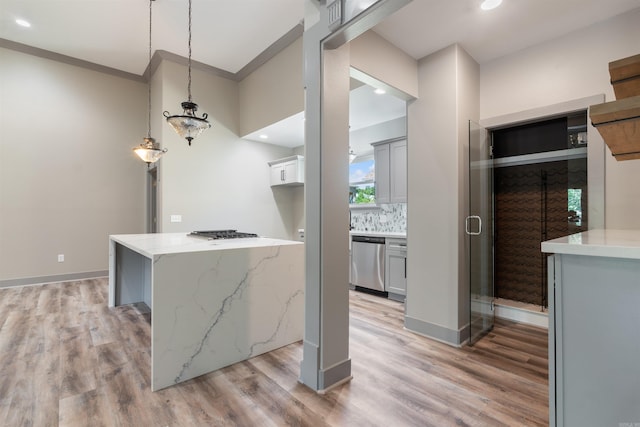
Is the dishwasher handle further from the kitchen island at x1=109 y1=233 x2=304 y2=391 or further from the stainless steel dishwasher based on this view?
the kitchen island at x1=109 y1=233 x2=304 y2=391

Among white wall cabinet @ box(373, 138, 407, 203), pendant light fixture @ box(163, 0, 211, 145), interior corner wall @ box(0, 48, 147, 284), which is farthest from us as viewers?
interior corner wall @ box(0, 48, 147, 284)

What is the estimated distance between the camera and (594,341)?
3.52 ft

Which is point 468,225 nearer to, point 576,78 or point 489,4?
point 576,78

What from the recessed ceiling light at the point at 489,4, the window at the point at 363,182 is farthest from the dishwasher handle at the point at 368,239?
the recessed ceiling light at the point at 489,4

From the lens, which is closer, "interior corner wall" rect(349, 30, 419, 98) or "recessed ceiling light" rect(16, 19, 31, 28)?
"interior corner wall" rect(349, 30, 419, 98)

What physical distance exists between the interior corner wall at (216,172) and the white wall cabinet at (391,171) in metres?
2.24

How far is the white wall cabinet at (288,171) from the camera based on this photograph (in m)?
5.18

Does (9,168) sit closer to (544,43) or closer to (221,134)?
(221,134)

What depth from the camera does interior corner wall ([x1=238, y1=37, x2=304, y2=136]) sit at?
414cm

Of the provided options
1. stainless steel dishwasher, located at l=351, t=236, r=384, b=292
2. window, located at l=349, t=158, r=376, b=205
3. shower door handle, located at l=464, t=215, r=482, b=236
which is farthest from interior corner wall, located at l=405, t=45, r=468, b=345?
window, located at l=349, t=158, r=376, b=205

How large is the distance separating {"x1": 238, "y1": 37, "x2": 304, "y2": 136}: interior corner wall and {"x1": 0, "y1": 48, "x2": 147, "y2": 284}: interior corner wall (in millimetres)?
2105

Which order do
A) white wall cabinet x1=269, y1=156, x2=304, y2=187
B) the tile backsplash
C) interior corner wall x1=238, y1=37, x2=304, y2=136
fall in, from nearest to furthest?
1. interior corner wall x1=238, y1=37, x2=304, y2=136
2. the tile backsplash
3. white wall cabinet x1=269, y1=156, x2=304, y2=187

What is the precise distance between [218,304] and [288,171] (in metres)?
3.45

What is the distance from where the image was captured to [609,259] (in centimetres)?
104
